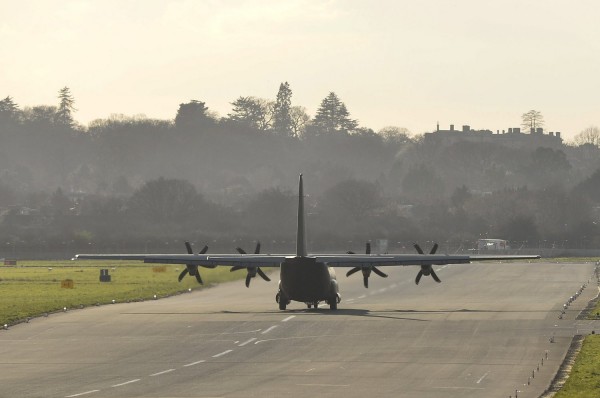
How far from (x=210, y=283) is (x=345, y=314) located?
4088cm

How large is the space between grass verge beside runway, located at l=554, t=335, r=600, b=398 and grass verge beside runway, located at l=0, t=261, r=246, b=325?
32.6 meters

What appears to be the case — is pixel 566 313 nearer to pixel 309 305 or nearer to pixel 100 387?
pixel 309 305

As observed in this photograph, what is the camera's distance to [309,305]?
262ft

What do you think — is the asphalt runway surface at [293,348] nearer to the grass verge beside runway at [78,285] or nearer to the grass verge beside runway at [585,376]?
the grass verge beside runway at [585,376]

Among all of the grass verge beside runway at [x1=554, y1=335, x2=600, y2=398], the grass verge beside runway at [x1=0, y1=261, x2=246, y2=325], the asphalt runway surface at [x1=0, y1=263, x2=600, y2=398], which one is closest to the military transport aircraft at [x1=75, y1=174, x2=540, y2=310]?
the asphalt runway surface at [x1=0, y1=263, x2=600, y2=398]

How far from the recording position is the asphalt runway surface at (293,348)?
146ft

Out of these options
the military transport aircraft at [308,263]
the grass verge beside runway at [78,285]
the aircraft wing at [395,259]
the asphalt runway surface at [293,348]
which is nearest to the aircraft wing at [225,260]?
the military transport aircraft at [308,263]

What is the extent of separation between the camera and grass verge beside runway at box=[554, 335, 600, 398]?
42656 millimetres

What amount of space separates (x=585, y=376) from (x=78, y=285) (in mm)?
69989

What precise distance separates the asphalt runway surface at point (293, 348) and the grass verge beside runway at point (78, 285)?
3.37 meters

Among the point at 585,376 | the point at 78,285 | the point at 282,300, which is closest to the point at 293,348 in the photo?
the point at 585,376

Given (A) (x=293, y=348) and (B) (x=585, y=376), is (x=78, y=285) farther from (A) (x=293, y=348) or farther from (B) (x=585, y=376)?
(B) (x=585, y=376)

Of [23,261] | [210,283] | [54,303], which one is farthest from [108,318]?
[23,261]

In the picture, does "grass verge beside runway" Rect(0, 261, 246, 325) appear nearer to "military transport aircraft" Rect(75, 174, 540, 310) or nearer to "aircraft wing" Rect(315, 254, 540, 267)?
"military transport aircraft" Rect(75, 174, 540, 310)
